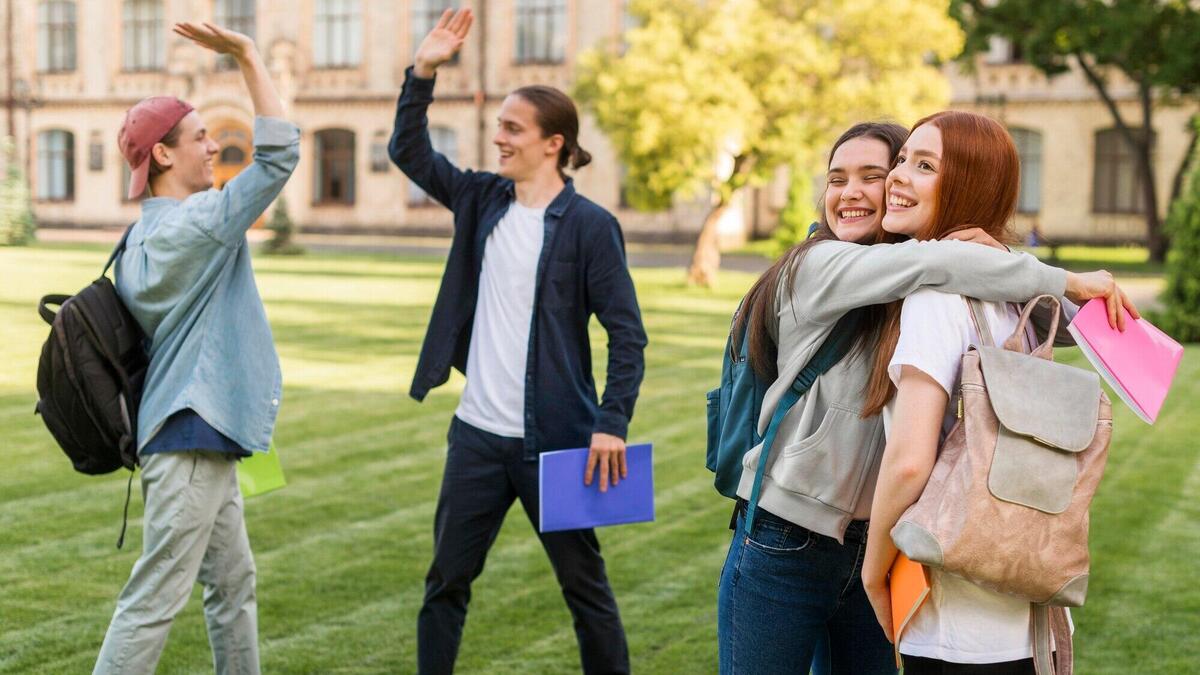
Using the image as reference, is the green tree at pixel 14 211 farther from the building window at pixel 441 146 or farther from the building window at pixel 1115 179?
the building window at pixel 1115 179

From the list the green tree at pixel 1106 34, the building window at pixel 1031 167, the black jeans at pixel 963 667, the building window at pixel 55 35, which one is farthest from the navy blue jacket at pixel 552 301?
the building window at pixel 55 35

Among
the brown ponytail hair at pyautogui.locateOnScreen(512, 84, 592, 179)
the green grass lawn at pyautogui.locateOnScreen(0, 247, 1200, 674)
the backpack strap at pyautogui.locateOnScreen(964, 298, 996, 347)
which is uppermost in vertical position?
the brown ponytail hair at pyautogui.locateOnScreen(512, 84, 592, 179)

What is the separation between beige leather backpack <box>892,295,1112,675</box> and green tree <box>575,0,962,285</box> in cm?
2140

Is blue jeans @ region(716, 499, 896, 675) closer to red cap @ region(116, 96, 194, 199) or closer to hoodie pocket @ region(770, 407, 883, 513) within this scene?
hoodie pocket @ region(770, 407, 883, 513)

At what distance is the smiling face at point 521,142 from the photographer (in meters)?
4.50

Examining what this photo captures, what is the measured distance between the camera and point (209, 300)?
13.4 ft

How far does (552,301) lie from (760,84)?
2083 cm

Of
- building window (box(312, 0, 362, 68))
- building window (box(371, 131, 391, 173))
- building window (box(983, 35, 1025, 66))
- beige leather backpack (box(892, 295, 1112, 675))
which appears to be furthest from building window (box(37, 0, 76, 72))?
beige leather backpack (box(892, 295, 1112, 675))

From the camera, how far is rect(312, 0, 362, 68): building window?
43875 millimetres

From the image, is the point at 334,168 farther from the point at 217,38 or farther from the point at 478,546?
the point at 217,38

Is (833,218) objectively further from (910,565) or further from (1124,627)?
(1124,627)

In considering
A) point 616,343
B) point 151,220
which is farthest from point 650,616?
point 151,220

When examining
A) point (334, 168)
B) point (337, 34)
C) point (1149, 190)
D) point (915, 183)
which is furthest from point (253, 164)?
point (337, 34)

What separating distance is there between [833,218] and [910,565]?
0.80 metres
